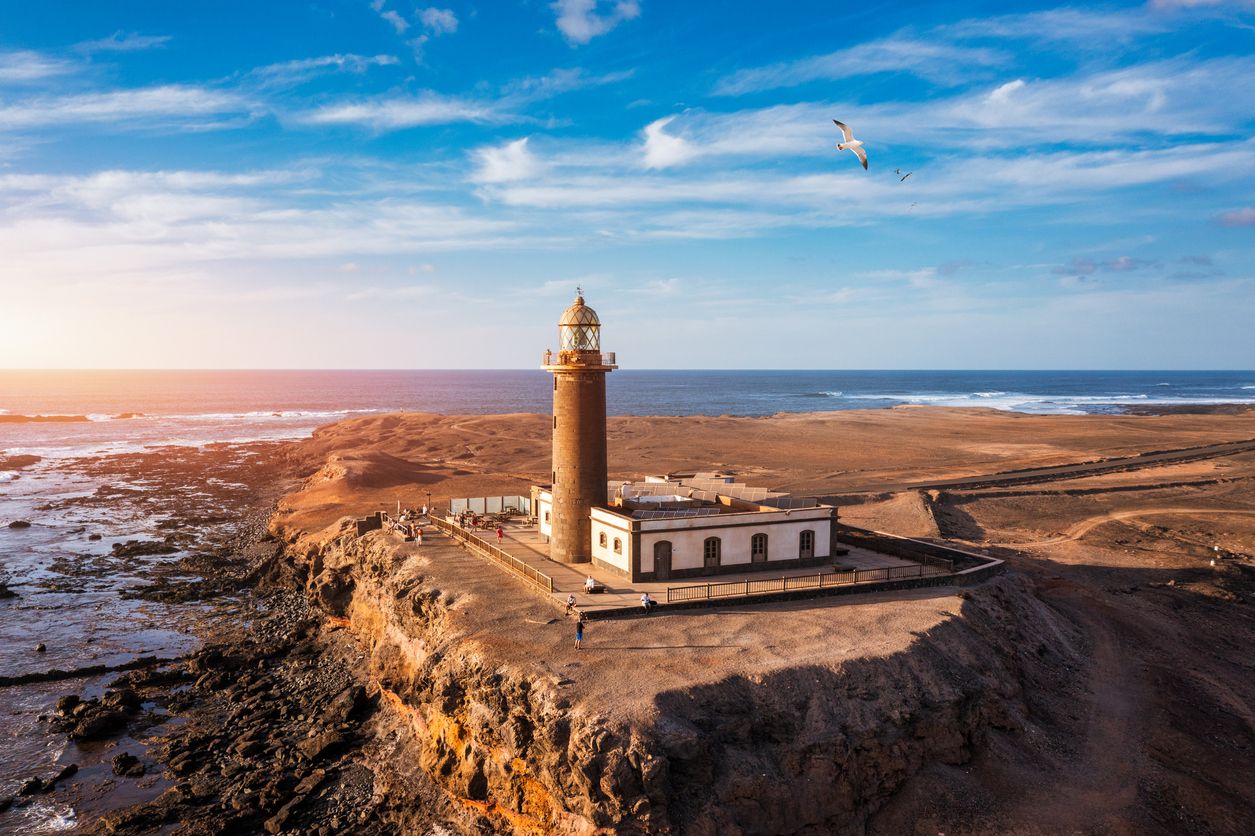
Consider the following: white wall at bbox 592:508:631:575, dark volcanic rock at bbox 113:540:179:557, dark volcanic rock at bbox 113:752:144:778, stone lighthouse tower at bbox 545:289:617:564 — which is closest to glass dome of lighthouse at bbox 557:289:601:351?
stone lighthouse tower at bbox 545:289:617:564

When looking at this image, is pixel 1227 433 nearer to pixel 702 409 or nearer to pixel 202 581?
pixel 702 409

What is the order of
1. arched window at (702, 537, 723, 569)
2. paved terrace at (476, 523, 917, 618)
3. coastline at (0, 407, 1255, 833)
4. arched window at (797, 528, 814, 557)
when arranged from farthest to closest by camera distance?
1. arched window at (797, 528, 814, 557)
2. arched window at (702, 537, 723, 569)
3. paved terrace at (476, 523, 917, 618)
4. coastline at (0, 407, 1255, 833)

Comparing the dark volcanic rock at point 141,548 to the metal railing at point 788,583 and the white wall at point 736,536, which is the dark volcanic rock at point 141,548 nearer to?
the white wall at point 736,536

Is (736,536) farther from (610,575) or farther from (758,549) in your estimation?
(610,575)

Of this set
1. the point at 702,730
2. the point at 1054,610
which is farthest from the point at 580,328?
the point at 1054,610

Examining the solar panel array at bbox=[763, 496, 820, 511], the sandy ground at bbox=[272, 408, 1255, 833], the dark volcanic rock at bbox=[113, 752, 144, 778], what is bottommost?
the dark volcanic rock at bbox=[113, 752, 144, 778]

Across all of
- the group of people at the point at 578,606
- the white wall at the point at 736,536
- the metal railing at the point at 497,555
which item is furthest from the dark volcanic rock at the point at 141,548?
the white wall at the point at 736,536

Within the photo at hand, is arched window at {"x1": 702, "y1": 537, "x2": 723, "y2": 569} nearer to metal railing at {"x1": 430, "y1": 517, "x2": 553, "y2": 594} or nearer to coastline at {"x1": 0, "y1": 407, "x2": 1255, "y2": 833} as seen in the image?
coastline at {"x1": 0, "y1": 407, "x2": 1255, "y2": 833}
